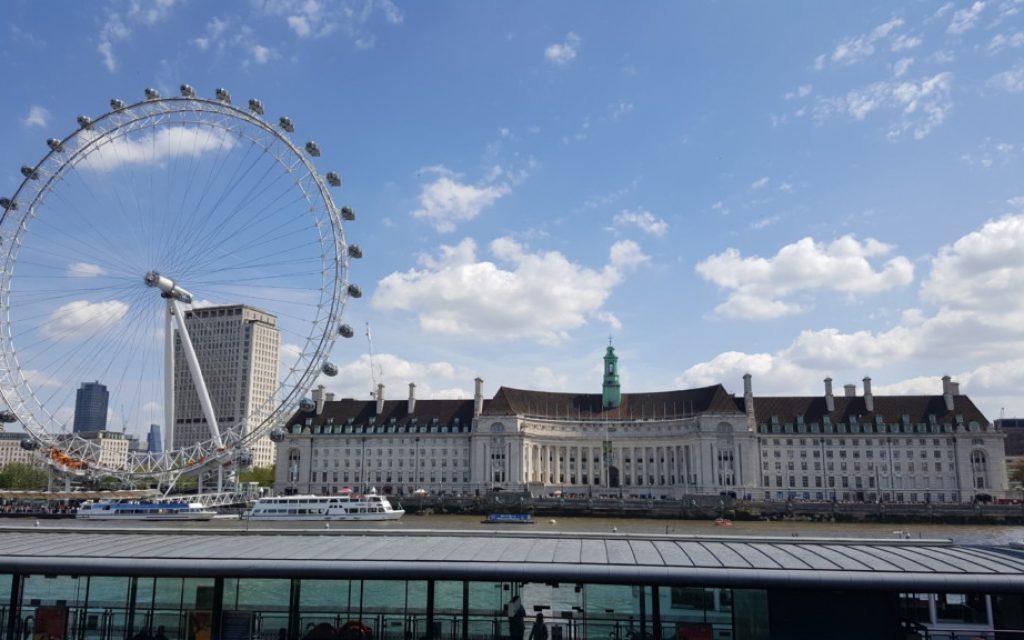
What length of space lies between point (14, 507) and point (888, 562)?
111693 millimetres

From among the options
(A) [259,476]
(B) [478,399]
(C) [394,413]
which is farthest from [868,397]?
(A) [259,476]

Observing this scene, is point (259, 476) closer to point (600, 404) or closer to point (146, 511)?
point (600, 404)

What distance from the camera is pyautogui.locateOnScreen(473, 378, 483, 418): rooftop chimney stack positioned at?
5157 inches

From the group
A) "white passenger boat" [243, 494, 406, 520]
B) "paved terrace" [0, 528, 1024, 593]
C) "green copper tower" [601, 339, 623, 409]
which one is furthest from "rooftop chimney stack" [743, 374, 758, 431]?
"paved terrace" [0, 528, 1024, 593]

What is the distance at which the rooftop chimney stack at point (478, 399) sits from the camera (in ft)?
430

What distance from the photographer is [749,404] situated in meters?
124

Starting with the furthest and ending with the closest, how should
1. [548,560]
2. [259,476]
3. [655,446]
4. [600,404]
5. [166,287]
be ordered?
[259,476], [600,404], [655,446], [166,287], [548,560]

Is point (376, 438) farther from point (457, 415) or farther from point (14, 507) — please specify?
point (14, 507)

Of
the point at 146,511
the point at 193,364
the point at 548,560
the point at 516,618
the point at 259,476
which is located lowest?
the point at 146,511

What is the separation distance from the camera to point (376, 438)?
428ft

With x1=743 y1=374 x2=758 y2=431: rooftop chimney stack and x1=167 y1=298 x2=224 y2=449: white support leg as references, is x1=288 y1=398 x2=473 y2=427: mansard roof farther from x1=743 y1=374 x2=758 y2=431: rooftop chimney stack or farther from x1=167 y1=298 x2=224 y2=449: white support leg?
x1=167 y1=298 x2=224 y2=449: white support leg

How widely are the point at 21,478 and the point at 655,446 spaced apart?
9964 cm

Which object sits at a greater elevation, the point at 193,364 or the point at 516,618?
the point at 193,364

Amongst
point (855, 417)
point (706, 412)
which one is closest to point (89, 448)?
point (706, 412)
